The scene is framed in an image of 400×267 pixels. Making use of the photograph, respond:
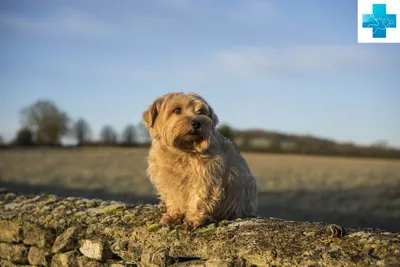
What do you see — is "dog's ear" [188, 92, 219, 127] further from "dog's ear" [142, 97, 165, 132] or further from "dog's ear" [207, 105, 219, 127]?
"dog's ear" [142, 97, 165, 132]

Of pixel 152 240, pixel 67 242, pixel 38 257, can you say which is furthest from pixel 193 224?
pixel 38 257

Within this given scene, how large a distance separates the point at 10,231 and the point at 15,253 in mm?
338

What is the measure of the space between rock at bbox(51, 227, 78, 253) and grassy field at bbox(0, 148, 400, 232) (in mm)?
12486

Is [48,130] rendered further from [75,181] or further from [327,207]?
[327,207]

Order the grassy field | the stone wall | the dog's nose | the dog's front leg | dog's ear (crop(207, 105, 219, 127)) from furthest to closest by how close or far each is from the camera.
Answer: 1. the grassy field
2. dog's ear (crop(207, 105, 219, 127))
3. the dog's front leg
4. the dog's nose
5. the stone wall

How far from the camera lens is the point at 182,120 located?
17.6ft

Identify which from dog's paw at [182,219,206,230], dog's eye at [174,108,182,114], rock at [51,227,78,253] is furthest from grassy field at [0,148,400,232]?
A: dog's eye at [174,108,182,114]

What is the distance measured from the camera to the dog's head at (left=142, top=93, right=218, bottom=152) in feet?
17.6

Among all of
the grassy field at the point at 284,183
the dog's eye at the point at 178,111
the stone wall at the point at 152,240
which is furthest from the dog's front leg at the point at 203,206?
the grassy field at the point at 284,183

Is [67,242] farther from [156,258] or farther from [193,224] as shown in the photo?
[193,224]

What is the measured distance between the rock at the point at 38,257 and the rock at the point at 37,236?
7 cm

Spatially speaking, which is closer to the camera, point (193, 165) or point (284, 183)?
point (193, 165)

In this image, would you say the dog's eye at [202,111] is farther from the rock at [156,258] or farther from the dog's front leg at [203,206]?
the rock at [156,258]

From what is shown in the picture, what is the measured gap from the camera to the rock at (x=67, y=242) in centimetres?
614
